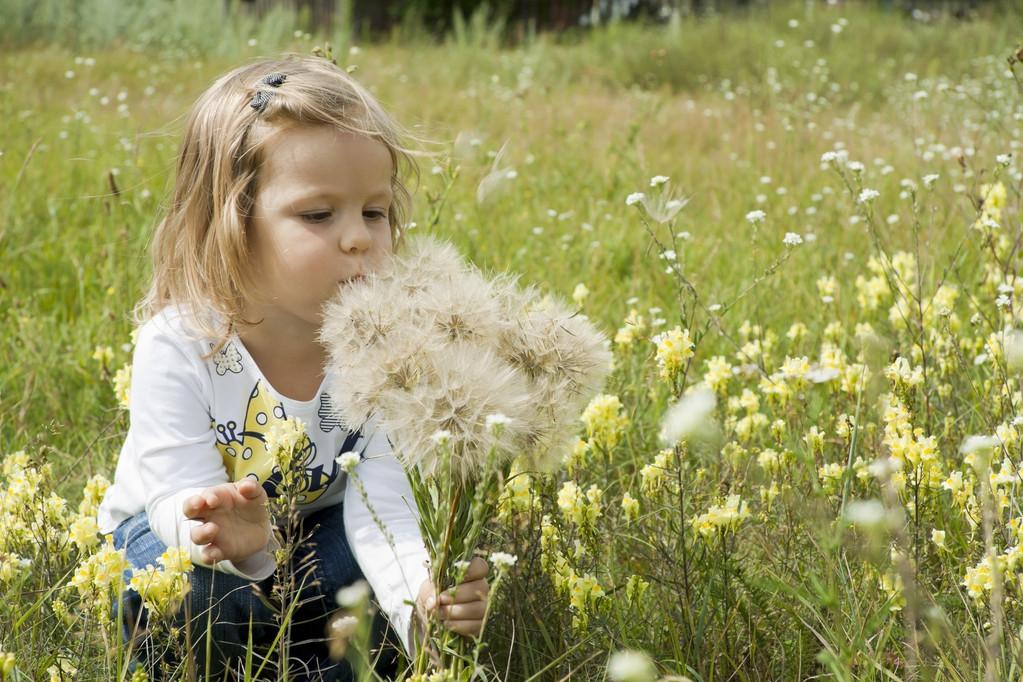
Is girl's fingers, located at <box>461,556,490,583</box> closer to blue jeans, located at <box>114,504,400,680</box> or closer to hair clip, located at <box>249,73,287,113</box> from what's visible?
blue jeans, located at <box>114,504,400,680</box>

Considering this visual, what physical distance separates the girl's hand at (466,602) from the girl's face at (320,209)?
0.64 meters

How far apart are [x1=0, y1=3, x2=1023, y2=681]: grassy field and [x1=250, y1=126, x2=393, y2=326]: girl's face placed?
50 centimetres

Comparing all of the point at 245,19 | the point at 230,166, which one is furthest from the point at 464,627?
the point at 245,19

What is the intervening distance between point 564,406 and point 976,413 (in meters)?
1.39

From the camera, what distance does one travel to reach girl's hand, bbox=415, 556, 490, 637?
68.9 inches

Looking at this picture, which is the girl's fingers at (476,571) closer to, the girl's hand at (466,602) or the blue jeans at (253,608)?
the girl's hand at (466,602)

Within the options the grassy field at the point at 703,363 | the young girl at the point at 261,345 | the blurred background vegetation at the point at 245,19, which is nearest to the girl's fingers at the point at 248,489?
the young girl at the point at 261,345

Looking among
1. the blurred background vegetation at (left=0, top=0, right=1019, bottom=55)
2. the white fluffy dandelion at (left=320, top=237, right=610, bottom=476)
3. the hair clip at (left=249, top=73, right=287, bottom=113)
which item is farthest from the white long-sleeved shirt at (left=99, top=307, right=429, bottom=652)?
the blurred background vegetation at (left=0, top=0, right=1019, bottom=55)

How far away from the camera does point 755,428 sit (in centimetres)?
275

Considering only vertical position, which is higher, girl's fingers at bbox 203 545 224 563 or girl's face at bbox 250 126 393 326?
girl's face at bbox 250 126 393 326

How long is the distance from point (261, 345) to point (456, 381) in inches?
34.0

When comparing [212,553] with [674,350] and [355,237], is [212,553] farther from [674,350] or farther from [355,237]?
[674,350]

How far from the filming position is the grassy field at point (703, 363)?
1.98 metres

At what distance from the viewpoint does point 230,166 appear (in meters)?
2.24
